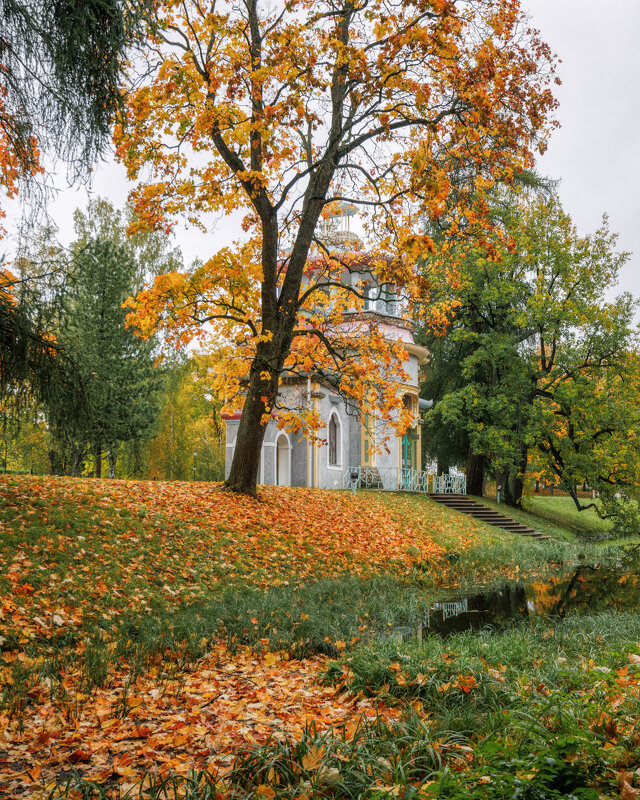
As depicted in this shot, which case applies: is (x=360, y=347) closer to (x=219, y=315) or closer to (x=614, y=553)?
(x=219, y=315)

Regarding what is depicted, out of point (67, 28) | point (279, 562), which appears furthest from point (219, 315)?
point (67, 28)

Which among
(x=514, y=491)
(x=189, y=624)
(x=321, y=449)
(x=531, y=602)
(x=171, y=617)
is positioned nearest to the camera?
(x=189, y=624)

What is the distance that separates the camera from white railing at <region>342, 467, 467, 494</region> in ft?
77.2

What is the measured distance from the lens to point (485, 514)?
2419 centimetres

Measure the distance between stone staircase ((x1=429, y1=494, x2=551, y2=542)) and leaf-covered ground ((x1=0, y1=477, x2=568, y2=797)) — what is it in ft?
27.8

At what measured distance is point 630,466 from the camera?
77.8 feet

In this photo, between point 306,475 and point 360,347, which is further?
point 306,475

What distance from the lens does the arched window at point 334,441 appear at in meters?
23.3

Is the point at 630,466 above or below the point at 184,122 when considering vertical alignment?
below

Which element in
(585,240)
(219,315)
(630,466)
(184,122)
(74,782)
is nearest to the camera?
(74,782)

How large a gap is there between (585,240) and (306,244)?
614 inches

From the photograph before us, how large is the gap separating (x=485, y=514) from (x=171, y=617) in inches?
720

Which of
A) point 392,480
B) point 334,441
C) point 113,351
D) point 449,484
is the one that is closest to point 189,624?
point 113,351

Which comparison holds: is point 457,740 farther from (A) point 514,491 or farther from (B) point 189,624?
(A) point 514,491
